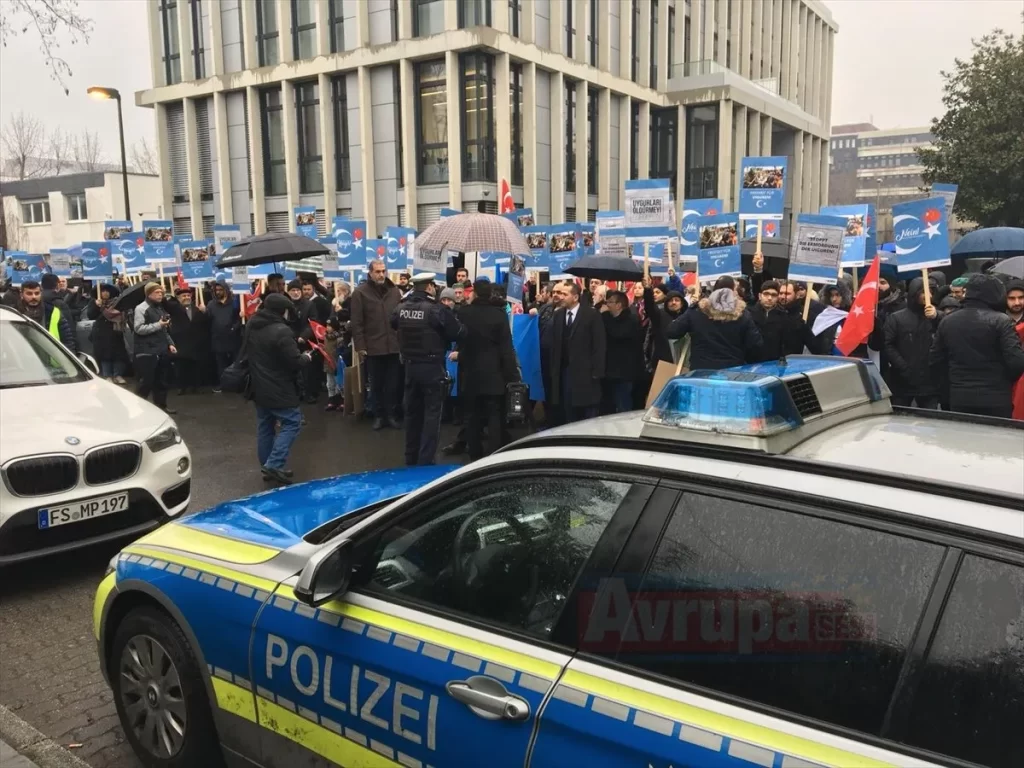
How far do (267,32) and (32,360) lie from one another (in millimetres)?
29365

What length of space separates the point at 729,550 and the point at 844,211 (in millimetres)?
8604

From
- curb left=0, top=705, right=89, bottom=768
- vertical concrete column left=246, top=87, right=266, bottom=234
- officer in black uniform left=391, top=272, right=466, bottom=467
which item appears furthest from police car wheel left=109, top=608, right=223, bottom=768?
vertical concrete column left=246, top=87, right=266, bottom=234

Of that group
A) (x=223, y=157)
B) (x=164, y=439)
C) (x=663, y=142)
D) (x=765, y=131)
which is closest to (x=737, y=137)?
(x=663, y=142)

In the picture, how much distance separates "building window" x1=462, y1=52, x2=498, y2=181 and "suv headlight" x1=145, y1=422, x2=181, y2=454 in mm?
22979

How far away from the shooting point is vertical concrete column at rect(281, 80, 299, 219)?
3066cm

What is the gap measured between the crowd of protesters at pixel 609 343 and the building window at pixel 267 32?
2327cm

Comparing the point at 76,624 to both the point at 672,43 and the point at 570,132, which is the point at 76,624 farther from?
the point at 672,43

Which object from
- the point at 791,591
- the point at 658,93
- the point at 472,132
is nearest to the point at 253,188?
the point at 472,132

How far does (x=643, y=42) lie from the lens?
114 ft

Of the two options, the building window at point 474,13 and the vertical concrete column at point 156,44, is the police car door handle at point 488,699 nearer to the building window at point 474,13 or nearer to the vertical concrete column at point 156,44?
the building window at point 474,13

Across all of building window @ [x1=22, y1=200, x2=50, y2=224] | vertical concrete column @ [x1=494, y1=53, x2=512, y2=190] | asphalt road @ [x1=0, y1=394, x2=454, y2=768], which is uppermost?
vertical concrete column @ [x1=494, y1=53, x2=512, y2=190]

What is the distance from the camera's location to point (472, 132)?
91.0ft

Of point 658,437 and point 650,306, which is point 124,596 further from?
point 650,306

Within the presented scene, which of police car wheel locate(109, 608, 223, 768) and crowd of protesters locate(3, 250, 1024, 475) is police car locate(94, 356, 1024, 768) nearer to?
police car wheel locate(109, 608, 223, 768)
